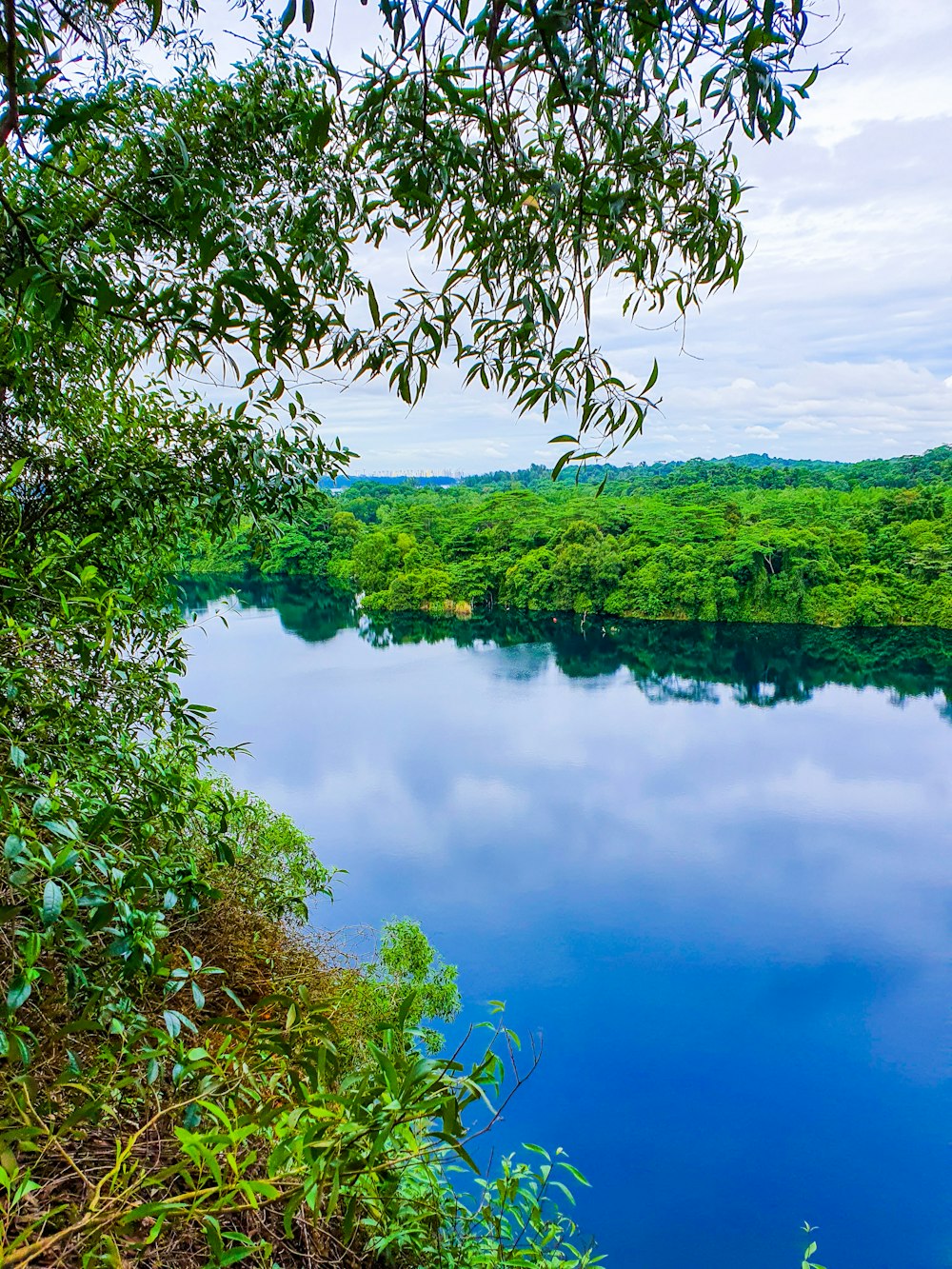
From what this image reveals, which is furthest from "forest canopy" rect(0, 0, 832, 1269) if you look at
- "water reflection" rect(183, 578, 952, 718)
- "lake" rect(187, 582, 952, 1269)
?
"water reflection" rect(183, 578, 952, 718)

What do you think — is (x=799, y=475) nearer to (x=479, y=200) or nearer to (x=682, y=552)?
(x=682, y=552)

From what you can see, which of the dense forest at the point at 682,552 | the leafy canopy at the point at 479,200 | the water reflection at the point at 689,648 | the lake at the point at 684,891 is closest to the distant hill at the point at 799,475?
the dense forest at the point at 682,552

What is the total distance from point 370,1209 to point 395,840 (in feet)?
31.8

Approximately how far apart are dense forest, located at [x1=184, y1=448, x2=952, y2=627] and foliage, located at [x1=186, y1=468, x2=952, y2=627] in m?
0.04

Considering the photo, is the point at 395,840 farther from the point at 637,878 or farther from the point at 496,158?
the point at 496,158

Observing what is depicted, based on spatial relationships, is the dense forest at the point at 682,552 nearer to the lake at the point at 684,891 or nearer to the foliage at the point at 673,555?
the foliage at the point at 673,555

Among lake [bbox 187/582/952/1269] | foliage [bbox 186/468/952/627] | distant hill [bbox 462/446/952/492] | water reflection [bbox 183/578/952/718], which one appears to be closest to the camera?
lake [bbox 187/582/952/1269]

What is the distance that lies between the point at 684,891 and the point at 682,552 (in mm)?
12857

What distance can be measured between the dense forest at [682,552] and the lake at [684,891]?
2233 millimetres

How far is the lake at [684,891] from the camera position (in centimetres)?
606

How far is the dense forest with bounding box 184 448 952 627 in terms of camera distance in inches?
771

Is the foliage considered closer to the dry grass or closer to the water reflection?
the water reflection

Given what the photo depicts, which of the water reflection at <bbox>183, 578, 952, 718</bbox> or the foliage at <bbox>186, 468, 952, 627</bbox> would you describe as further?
the foliage at <bbox>186, 468, 952, 627</bbox>

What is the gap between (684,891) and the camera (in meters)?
9.47
